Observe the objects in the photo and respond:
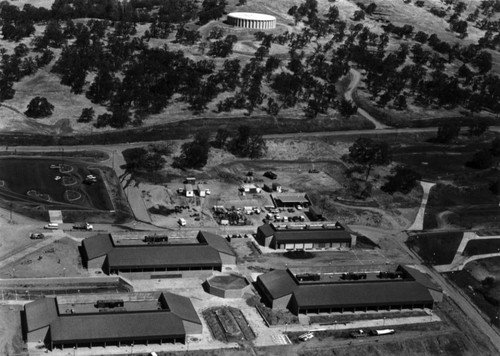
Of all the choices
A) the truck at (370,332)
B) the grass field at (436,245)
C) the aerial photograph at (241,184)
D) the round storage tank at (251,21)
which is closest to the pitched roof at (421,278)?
the aerial photograph at (241,184)

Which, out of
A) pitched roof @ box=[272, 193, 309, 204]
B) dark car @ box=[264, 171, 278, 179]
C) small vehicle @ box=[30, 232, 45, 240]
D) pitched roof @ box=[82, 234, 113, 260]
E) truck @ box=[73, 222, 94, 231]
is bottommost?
dark car @ box=[264, 171, 278, 179]

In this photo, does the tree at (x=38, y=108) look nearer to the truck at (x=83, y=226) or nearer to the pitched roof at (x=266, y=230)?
the truck at (x=83, y=226)

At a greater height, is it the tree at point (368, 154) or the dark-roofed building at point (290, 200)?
the tree at point (368, 154)

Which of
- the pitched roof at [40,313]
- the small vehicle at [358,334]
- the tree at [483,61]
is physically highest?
the tree at [483,61]

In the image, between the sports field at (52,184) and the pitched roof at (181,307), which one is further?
the sports field at (52,184)

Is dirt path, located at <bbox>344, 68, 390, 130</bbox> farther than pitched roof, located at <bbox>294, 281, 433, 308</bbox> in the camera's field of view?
Yes

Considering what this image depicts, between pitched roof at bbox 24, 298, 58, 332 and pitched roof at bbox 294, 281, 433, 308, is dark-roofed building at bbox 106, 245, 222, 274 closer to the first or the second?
pitched roof at bbox 24, 298, 58, 332

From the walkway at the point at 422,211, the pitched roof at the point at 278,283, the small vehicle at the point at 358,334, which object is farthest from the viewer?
the walkway at the point at 422,211

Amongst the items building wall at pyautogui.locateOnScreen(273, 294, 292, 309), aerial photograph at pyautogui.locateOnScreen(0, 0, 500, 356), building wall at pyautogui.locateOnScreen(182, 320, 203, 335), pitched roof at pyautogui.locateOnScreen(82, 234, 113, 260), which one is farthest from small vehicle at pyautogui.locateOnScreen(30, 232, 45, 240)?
building wall at pyautogui.locateOnScreen(273, 294, 292, 309)
